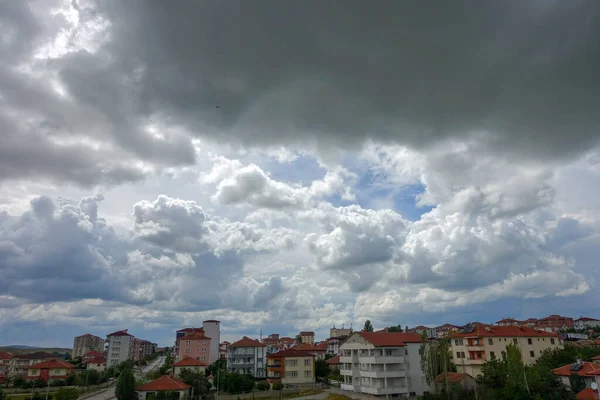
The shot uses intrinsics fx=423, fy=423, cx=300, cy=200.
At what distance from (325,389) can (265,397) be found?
448 inches

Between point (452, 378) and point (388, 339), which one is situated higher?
point (388, 339)

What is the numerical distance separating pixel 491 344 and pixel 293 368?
36274mm

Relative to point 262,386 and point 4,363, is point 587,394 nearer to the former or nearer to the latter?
point 262,386

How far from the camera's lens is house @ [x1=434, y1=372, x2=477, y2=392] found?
6182 centimetres

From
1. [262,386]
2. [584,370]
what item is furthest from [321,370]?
[584,370]

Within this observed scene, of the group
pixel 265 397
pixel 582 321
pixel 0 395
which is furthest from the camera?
pixel 582 321

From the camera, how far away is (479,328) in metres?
76.8

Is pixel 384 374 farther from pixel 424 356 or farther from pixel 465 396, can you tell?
pixel 465 396

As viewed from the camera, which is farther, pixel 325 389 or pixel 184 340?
pixel 184 340

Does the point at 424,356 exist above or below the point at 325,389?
above

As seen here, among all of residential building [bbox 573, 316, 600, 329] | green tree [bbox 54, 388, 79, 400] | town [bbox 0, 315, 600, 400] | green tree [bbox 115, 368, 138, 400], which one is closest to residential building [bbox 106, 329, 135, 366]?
town [bbox 0, 315, 600, 400]

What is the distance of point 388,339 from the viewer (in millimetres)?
68562


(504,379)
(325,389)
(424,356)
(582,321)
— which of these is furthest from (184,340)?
(582,321)

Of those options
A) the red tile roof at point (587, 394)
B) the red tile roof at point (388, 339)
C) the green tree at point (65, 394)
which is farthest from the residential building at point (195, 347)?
the red tile roof at point (587, 394)
